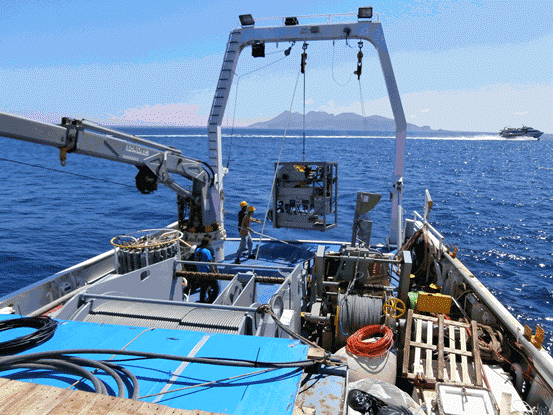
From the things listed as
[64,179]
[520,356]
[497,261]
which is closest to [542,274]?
[497,261]

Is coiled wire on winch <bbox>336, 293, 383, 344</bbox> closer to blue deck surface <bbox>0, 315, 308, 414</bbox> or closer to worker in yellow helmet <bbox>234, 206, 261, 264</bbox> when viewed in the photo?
blue deck surface <bbox>0, 315, 308, 414</bbox>

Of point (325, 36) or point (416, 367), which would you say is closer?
point (416, 367)

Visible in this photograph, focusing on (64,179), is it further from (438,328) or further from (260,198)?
(438,328)

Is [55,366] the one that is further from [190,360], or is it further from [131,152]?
[131,152]

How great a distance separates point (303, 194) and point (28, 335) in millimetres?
10210

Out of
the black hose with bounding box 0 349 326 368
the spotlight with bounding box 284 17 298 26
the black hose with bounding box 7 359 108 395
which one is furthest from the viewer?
the spotlight with bounding box 284 17 298 26

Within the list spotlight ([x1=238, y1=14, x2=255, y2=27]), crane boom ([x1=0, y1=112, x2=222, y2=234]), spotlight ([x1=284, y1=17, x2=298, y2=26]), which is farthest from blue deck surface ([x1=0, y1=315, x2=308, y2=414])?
spotlight ([x1=238, y1=14, x2=255, y2=27])

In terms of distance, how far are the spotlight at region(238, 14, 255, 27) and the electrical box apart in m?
5.05

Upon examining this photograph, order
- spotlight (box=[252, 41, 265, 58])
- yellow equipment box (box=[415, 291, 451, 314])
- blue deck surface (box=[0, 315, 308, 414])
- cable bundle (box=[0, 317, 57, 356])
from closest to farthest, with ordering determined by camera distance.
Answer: blue deck surface (box=[0, 315, 308, 414])
cable bundle (box=[0, 317, 57, 356])
yellow equipment box (box=[415, 291, 451, 314])
spotlight (box=[252, 41, 265, 58])

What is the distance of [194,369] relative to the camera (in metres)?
3.67

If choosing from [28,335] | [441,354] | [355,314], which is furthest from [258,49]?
[28,335]

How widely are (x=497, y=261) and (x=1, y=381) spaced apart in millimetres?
21059

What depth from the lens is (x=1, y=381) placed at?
301 centimetres

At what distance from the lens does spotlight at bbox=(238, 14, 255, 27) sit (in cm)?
1305
